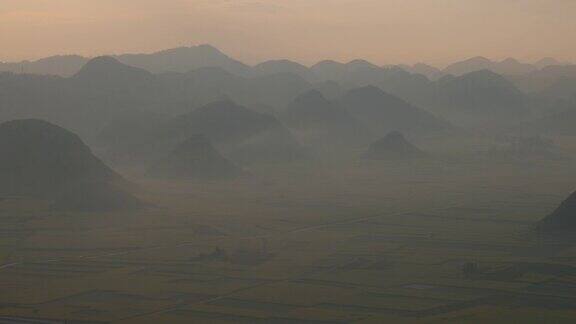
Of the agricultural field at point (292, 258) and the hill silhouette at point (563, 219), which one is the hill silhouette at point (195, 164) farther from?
the hill silhouette at point (563, 219)

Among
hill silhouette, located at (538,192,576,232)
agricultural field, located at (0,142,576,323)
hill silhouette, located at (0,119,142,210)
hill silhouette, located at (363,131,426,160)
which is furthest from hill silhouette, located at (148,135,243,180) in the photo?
hill silhouette, located at (538,192,576,232)

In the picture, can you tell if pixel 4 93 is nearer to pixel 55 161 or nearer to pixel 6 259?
pixel 55 161

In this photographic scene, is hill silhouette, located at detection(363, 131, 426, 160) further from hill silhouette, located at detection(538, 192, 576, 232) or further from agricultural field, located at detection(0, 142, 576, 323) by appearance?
hill silhouette, located at detection(538, 192, 576, 232)

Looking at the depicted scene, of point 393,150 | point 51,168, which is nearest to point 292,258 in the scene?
point 51,168

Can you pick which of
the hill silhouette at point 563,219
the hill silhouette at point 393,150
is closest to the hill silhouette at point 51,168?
the hill silhouette at point 563,219

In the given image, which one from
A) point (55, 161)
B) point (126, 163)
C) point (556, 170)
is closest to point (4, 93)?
point (126, 163)

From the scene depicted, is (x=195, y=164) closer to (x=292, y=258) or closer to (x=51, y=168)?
(x=51, y=168)
